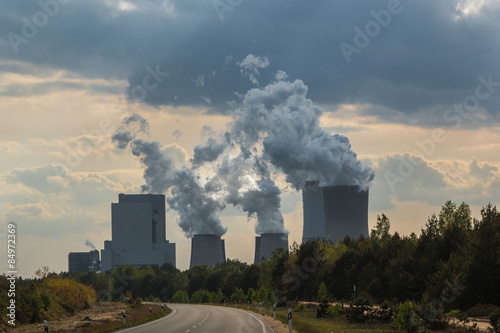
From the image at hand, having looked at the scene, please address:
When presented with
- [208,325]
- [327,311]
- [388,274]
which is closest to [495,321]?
[208,325]

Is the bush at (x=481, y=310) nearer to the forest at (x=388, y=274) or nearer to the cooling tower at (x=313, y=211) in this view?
the forest at (x=388, y=274)

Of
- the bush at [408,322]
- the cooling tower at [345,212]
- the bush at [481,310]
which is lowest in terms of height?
the bush at [481,310]

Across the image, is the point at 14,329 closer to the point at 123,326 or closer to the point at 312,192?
the point at 123,326

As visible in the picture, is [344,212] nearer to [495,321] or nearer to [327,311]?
[327,311]

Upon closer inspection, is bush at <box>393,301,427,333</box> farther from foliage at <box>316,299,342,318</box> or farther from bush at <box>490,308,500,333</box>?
foliage at <box>316,299,342,318</box>

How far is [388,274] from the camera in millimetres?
65938

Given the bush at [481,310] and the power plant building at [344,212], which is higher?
the power plant building at [344,212]

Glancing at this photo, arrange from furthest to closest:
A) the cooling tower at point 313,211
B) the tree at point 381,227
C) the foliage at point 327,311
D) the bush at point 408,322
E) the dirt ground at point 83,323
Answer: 1. the cooling tower at point 313,211
2. the tree at point 381,227
3. the foliage at point 327,311
4. the dirt ground at point 83,323
5. the bush at point 408,322

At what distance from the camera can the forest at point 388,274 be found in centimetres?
4391

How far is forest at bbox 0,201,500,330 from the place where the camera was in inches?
1729


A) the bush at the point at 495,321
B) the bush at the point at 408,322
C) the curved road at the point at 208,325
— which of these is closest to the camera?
the bush at the point at 495,321

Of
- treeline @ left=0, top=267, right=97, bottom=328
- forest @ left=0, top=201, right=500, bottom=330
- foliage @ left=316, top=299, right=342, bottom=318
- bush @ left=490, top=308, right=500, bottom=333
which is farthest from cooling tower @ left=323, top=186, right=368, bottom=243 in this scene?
bush @ left=490, top=308, right=500, bottom=333

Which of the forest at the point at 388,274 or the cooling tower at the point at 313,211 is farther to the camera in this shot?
the cooling tower at the point at 313,211

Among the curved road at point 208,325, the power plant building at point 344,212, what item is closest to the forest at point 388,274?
the curved road at point 208,325
